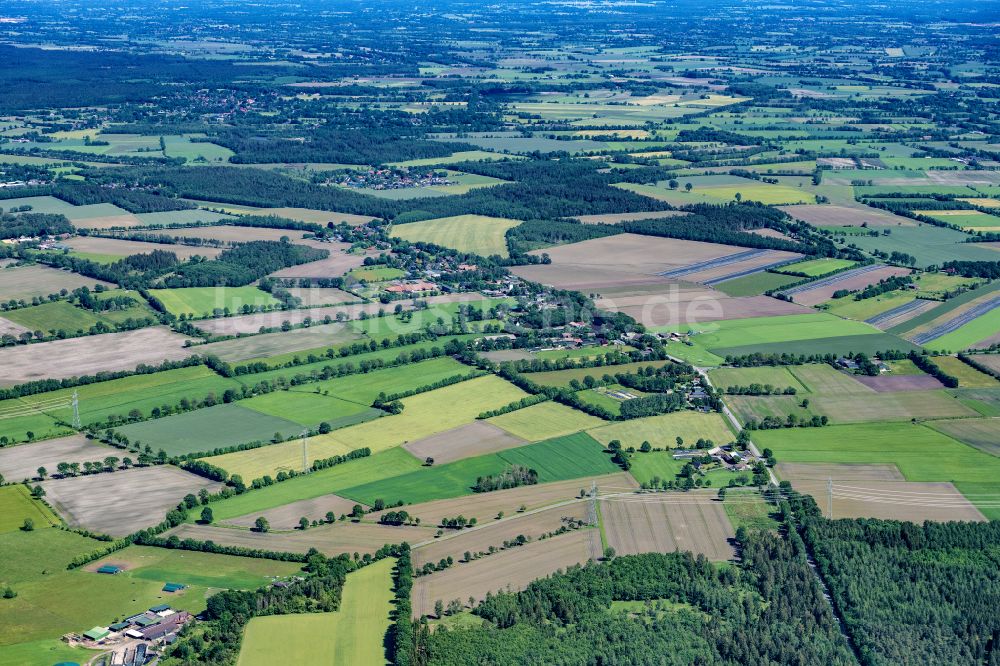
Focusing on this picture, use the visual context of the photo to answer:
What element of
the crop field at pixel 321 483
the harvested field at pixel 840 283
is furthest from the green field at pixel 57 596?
the harvested field at pixel 840 283

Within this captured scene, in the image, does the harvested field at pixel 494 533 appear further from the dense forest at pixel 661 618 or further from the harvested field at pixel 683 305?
the harvested field at pixel 683 305

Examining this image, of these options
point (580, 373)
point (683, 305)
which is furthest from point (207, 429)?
point (683, 305)

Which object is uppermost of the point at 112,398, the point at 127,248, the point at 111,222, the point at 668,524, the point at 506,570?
the point at 668,524

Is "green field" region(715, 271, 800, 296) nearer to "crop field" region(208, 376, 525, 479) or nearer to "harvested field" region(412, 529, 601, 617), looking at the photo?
"crop field" region(208, 376, 525, 479)

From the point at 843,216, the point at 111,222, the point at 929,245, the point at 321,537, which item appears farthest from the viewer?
the point at 843,216

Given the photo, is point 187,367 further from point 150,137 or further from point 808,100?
point 808,100

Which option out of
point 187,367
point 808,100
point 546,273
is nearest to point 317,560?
point 187,367

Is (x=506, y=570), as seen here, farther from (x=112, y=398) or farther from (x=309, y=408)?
(x=112, y=398)
